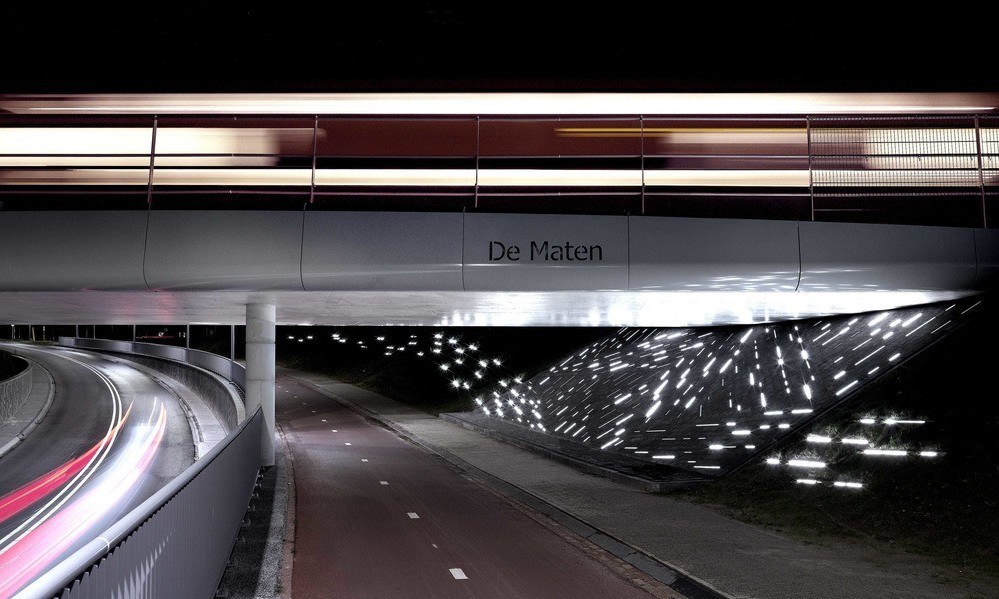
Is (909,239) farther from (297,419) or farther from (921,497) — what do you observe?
(297,419)

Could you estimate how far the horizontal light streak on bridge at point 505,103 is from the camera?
39.8 feet

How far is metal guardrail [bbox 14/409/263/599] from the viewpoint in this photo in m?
3.32

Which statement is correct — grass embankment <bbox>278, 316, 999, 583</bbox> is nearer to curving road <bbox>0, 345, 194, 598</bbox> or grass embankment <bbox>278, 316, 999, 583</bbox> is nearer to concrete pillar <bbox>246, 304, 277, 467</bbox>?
concrete pillar <bbox>246, 304, 277, 467</bbox>

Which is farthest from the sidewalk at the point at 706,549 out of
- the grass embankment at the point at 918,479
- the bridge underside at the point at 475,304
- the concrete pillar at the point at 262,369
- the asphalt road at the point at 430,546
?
the concrete pillar at the point at 262,369

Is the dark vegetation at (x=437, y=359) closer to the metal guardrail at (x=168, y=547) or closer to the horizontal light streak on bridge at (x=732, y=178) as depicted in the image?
the horizontal light streak on bridge at (x=732, y=178)

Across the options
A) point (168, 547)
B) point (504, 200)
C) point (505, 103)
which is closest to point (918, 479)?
point (504, 200)

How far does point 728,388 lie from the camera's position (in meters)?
17.8

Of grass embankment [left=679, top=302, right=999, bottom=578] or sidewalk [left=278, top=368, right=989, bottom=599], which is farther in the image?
grass embankment [left=679, top=302, right=999, bottom=578]

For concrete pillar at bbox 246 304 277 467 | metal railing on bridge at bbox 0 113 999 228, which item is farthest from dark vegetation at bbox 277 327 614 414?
metal railing on bridge at bbox 0 113 999 228
